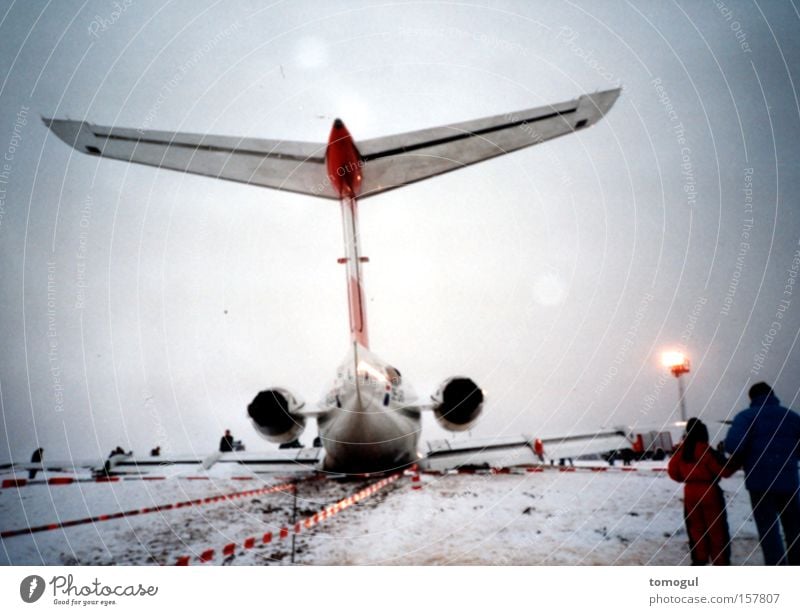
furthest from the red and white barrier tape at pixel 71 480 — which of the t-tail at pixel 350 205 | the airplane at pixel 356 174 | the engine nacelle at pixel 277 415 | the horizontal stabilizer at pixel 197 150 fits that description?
the horizontal stabilizer at pixel 197 150

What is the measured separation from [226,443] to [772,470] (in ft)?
42.3

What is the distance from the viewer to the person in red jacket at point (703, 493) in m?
3.07

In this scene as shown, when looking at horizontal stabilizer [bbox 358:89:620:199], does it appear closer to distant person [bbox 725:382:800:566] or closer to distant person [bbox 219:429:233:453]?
distant person [bbox 725:382:800:566]

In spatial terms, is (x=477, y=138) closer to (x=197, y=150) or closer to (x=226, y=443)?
(x=197, y=150)

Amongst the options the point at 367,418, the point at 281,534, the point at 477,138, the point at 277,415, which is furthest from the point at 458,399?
the point at 477,138

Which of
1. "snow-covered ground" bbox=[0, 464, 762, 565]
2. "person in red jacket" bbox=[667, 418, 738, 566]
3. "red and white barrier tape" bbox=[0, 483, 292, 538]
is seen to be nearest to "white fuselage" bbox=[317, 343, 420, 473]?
"snow-covered ground" bbox=[0, 464, 762, 565]

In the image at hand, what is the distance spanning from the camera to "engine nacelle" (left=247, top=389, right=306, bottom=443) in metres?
7.66

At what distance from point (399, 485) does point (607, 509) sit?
12.8ft

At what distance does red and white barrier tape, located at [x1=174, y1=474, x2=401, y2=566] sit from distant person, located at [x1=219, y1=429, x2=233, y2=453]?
6.33m

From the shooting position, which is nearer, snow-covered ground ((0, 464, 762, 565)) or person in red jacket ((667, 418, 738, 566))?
person in red jacket ((667, 418, 738, 566))

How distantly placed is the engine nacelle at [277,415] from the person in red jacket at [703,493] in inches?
258

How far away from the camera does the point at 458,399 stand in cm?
905
